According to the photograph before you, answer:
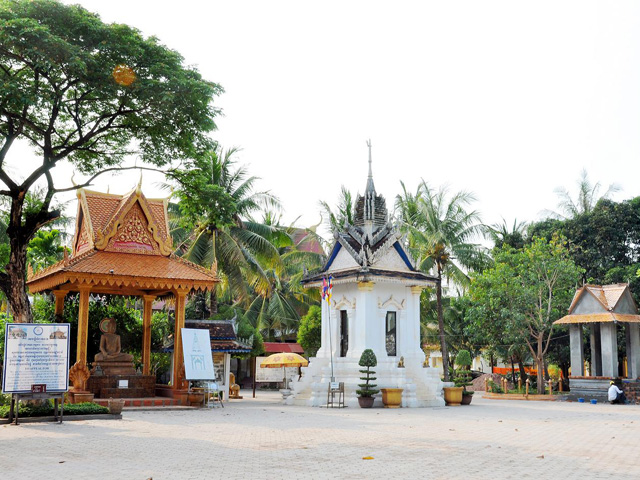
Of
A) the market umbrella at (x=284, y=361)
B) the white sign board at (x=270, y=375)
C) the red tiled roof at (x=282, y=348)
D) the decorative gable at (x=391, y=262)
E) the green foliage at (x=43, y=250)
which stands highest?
the green foliage at (x=43, y=250)

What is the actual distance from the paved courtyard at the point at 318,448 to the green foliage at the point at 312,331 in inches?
673

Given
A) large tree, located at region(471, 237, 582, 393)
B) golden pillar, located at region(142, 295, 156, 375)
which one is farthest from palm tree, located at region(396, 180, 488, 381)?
golden pillar, located at region(142, 295, 156, 375)

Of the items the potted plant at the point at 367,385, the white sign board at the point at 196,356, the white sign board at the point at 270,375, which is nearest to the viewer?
the white sign board at the point at 196,356

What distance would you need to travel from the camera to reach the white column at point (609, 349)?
2586 cm

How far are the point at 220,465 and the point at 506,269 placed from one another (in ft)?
72.5

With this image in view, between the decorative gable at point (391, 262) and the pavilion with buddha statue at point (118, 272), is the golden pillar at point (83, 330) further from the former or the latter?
the decorative gable at point (391, 262)

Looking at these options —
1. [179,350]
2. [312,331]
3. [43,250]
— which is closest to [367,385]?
[179,350]

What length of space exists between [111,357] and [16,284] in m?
5.37

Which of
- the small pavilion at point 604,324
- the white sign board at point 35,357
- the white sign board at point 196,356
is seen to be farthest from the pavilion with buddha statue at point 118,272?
the small pavilion at point 604,324

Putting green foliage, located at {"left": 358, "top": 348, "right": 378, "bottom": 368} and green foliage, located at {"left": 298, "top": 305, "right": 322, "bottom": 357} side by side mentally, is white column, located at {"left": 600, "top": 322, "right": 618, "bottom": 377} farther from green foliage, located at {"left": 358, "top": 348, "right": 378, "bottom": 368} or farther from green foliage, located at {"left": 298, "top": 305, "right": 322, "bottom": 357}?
green foliage, located at {"left": 298, "top": 305, "right": 322, "bottom": 357}

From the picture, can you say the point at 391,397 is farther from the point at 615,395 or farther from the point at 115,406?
the point at 615,395

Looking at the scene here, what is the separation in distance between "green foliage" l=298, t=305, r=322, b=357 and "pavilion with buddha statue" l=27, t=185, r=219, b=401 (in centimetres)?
1369

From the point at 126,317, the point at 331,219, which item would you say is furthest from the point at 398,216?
the point at 126,317

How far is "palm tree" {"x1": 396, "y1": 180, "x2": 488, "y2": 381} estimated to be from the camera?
1190 inches
